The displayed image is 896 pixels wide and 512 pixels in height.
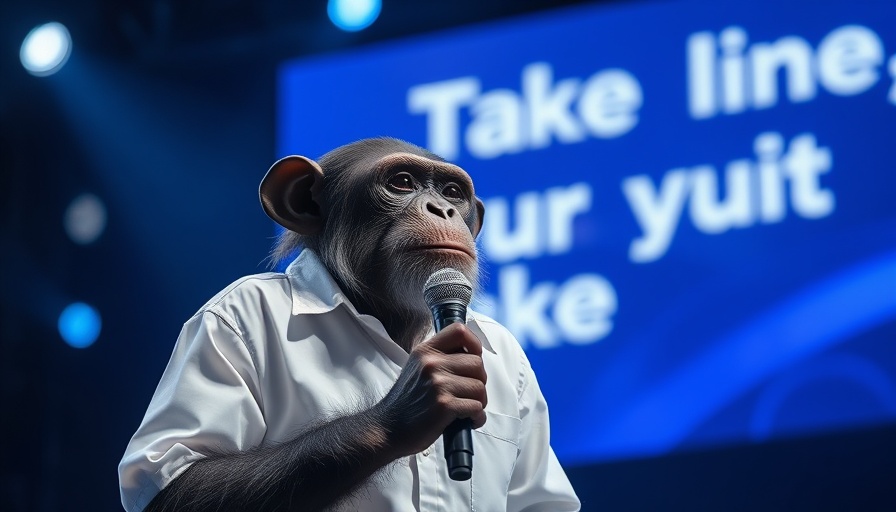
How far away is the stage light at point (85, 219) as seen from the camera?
16.4ft

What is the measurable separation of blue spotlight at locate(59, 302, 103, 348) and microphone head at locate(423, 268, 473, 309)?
3483mm

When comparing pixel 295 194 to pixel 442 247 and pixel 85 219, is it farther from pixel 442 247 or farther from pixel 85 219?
pixel 85 219

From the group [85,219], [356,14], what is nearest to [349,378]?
[356,14]

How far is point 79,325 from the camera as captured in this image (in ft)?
16.2

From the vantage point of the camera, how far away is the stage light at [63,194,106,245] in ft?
16.4

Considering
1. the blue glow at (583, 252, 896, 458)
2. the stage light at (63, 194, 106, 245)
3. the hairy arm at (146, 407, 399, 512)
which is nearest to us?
the hairy arm at (146, 407, 399, 512)

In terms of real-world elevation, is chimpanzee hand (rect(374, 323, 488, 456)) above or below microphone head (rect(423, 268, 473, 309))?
below

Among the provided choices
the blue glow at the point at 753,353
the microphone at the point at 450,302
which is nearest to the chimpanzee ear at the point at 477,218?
the microphone at the point at 450,302

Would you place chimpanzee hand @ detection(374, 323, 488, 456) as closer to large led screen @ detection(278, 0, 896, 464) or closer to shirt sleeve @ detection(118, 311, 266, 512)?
shirt sleeve @ detection(118, 311, 266, 512)

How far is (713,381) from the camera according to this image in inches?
144

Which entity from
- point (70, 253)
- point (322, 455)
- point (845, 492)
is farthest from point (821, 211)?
point (70, 253)

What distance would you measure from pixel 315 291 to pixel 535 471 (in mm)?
412

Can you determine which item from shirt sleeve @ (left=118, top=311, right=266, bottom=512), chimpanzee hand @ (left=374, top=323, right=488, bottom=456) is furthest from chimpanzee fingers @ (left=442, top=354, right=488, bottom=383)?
shirt sleeve @ (left=118, top=311, right=266, bottom=512)

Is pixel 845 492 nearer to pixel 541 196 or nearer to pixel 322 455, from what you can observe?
pixel 541 196
